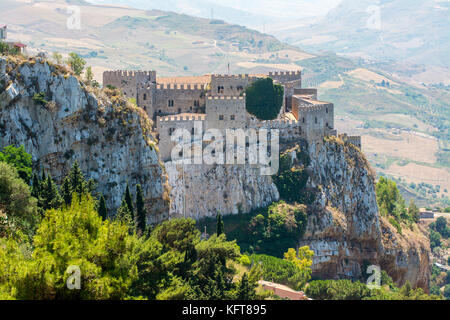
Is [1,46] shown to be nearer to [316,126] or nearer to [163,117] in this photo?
[163,117]

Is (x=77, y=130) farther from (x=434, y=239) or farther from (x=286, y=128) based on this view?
(x=434, y=239)

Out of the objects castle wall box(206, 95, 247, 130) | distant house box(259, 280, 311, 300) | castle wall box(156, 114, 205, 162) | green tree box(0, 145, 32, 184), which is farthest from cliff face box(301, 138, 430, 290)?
green tree box(0, 145, 32, 184)

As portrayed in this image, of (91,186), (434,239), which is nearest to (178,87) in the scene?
(91,186)

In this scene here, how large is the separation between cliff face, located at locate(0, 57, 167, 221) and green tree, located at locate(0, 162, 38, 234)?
11007 millimetres

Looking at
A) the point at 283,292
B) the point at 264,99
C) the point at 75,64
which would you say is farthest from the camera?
the point at 264,99

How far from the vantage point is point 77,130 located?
80000mm

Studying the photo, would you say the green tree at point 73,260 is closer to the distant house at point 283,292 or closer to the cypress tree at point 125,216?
the cypress tree at point 125,216

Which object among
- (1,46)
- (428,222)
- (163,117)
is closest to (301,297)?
(163,117)

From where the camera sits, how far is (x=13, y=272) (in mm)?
47625

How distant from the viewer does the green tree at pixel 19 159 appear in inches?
2793

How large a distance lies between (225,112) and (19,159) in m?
30.3

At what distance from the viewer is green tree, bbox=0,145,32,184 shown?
70.9m

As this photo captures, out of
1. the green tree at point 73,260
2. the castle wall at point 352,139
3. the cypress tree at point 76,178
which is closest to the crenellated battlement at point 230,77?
the castle wall at point 352,139

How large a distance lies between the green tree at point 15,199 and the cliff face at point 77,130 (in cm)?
1101
